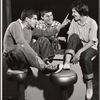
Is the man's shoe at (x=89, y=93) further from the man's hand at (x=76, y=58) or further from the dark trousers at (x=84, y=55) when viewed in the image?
the man's hand at (x=76, y=58)

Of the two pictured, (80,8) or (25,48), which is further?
(80,8)

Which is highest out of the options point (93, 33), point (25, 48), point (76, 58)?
point (93, 33)

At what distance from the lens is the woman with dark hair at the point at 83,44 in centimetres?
267

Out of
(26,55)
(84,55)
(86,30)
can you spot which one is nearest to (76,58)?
(84,55)

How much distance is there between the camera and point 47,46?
267 cm

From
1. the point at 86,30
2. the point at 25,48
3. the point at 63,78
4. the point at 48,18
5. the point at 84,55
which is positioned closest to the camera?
the point at 63,78

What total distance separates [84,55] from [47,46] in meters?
0.45

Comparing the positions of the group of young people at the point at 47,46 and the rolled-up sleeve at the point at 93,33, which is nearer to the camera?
the group of young people at the point at 47,46

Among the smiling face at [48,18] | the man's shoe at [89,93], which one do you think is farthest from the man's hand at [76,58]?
the smiling face at [48,18]

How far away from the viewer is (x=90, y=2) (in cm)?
463

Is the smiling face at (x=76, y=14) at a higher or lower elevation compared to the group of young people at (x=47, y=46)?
higher

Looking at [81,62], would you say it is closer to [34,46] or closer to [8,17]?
[34,46]

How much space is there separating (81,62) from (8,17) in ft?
7.16

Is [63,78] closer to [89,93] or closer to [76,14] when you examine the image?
[89,93]
